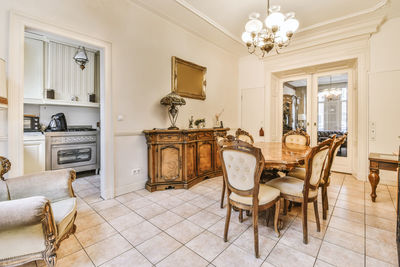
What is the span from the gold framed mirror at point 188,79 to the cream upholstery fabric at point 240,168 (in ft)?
7.68

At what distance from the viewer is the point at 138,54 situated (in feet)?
10.1

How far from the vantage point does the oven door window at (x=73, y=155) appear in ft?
12.1

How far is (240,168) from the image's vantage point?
5.40 feet

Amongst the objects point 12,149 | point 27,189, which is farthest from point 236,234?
point 12,149

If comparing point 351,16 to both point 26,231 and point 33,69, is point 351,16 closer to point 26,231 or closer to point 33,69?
point 26,231

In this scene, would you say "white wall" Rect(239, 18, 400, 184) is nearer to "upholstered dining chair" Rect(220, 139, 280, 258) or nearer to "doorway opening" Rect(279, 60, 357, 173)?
"doorway opening" Rect(279, 60, 357, 173)

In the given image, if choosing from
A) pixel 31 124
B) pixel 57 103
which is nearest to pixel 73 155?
pixel 31 124

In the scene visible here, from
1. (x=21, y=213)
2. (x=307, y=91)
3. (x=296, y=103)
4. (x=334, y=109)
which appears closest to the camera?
(x=21, y=213)

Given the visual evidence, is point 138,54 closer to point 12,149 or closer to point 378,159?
point 12,149

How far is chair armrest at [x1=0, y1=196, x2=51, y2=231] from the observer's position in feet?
3.53

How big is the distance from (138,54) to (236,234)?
9.86ft

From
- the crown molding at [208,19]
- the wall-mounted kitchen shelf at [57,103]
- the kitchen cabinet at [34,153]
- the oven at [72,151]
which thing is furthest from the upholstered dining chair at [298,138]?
the kitchen cabinet at [34,153]

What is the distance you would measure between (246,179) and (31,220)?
1.54 m

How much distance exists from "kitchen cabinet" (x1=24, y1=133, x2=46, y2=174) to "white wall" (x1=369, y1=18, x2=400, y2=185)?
6.18 m
